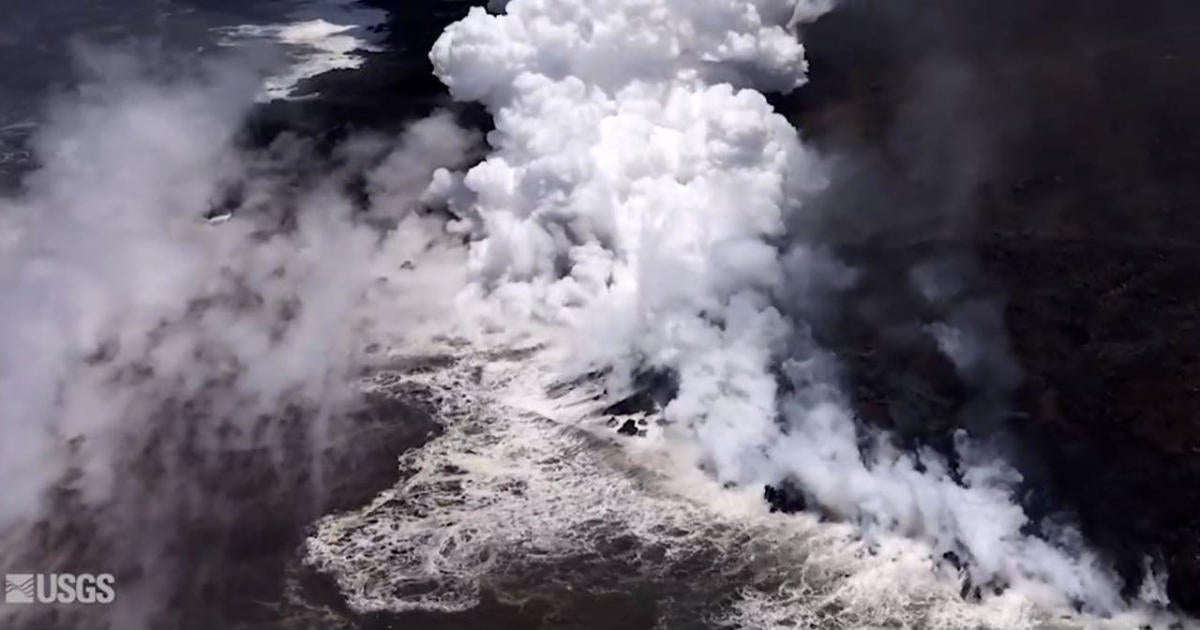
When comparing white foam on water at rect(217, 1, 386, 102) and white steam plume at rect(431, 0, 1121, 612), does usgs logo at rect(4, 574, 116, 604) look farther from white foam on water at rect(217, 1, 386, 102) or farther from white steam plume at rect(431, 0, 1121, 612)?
white foam on water at rect(217, 1, 386, 102)

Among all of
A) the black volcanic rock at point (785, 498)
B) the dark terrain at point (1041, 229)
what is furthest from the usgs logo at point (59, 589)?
the dark terrain at point (1041, 229)

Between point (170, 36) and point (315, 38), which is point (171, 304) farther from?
point (170, 36)

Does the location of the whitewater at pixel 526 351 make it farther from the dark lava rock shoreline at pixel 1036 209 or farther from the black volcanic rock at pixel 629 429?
the dark lava rock shoreline at pixel 1036 209

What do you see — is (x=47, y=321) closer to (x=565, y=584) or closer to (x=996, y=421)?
(x=565, y=584)

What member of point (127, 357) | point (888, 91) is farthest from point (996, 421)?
point (127, 357)

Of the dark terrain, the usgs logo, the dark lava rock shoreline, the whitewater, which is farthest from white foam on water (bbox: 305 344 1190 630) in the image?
the usgs logo

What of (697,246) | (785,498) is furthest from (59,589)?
(697,246)
